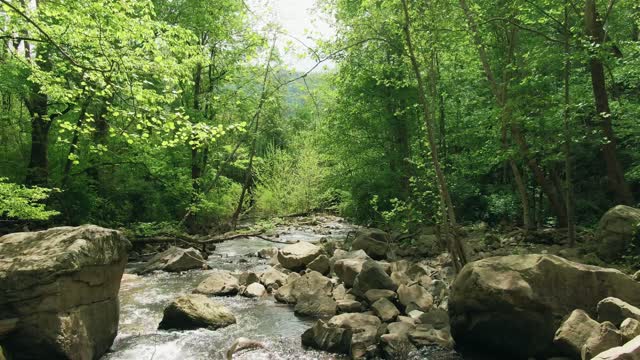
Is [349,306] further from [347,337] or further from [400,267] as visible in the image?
[400,267]

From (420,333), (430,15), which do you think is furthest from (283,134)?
(420,333)

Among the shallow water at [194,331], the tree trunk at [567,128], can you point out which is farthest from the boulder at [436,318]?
the tree trunk at [567,128]

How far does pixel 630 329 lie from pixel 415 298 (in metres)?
3.94

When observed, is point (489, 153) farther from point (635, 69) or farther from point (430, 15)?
point (430, 15)

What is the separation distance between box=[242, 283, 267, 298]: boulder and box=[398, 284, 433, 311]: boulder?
3.39 meters

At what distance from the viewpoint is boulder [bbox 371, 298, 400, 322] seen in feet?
25.9

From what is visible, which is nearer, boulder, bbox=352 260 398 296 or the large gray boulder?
the large gray boulder

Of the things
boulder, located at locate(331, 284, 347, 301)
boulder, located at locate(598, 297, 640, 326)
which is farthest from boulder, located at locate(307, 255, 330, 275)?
boulder, located at locate(598, 297, 640, 326)

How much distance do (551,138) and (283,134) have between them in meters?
33.4

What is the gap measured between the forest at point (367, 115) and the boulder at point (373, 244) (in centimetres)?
74

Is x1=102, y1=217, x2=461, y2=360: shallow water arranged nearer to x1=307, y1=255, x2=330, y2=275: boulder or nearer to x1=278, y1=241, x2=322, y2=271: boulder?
x1=307, y1=255, x2=330, y2=275: boulder

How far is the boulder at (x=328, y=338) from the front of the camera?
22.4ft

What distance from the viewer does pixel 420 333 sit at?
7148 millimetres

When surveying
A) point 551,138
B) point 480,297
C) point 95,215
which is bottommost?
point 480,297
